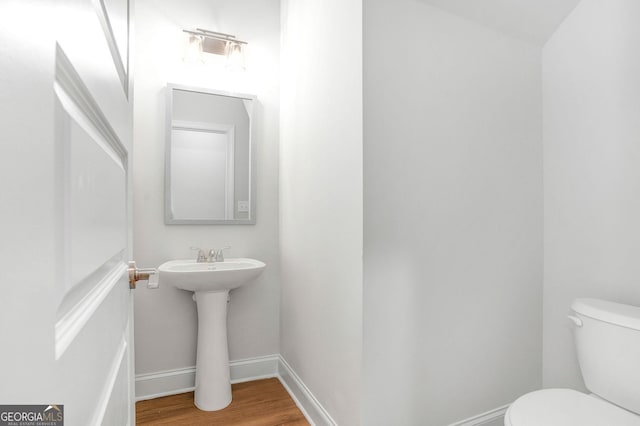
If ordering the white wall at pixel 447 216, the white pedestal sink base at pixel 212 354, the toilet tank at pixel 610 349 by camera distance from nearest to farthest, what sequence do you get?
the toilet tank at pixel 610 349 → the white wall at pixel 447 216 → the white pedestal sink base at pixel 212 354

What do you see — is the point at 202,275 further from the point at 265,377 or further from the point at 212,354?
the point at 265,377

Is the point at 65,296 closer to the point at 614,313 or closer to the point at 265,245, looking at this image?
the point at 614,313

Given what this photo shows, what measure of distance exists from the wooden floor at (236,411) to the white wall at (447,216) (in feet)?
2.45

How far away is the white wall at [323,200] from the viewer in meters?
1.46

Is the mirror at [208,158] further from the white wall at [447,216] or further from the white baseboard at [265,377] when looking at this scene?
the white wall at [447,216]

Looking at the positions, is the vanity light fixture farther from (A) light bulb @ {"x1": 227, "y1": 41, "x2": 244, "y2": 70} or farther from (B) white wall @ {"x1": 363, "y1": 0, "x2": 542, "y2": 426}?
(B) white wall @ {"x1": 363, "y1": 0, "x2": 542, "y2": 426}

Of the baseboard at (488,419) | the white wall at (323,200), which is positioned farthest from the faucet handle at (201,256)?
the baseboard at (488,419)

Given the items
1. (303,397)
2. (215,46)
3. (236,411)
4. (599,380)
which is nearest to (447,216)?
(599,380)

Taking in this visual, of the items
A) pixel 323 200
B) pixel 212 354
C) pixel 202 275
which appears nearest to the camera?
pixel 323 200

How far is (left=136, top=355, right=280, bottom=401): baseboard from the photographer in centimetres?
212

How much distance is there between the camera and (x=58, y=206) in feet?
0.85

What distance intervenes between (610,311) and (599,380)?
288 mm

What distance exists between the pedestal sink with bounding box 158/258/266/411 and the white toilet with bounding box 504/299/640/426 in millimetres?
1452

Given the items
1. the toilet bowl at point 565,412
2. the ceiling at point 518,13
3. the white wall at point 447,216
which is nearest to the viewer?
the toilet bowl at point 565,412
